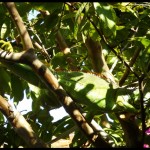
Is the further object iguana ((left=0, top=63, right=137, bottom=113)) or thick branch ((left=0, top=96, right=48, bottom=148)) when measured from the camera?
iguana ((left=0, top=63, right=137, bottom=113))

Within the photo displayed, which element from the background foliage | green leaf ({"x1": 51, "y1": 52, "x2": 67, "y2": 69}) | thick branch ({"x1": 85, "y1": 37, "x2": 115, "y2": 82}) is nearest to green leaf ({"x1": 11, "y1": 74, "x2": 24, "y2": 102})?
the background foliage

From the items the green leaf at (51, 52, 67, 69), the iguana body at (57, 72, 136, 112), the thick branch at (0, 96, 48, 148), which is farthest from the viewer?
the green leaf at (51, 52, 67, 69)

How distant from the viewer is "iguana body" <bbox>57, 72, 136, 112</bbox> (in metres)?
1.26

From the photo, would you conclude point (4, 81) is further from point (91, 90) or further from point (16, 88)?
point (91, 90)

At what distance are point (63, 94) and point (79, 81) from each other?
0.23m

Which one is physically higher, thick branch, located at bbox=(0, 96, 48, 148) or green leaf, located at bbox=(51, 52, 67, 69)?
green leaf, located at bbox=(51, 52, 67, 69)

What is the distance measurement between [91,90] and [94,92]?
15mm

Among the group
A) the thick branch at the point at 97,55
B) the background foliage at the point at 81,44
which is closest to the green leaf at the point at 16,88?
the background foliage at the point at 81,44

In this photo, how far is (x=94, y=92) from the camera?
4.18ft

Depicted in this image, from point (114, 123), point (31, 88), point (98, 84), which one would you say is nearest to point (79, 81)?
point (98, 84)

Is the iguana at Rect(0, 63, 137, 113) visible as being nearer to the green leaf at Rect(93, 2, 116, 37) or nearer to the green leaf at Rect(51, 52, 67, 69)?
the green leaf at Rect(93, 2, 116, 37)

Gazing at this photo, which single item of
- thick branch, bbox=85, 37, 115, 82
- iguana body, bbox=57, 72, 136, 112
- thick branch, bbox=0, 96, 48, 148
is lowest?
thick branch, bbox=0, 96, 48, 148

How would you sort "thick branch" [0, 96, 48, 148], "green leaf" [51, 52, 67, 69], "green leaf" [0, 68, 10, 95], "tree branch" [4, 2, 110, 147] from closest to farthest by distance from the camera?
1. "tree branch" [4, 2, 110, 147]
2. "thick branch" [0, 96, 48, 148]
3. "green leaf" [0, 68, 10, 95]
4. "green leaf" [51, 52, 67, 69]

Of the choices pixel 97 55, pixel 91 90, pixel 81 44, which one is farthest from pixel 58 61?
pixel 91 90
